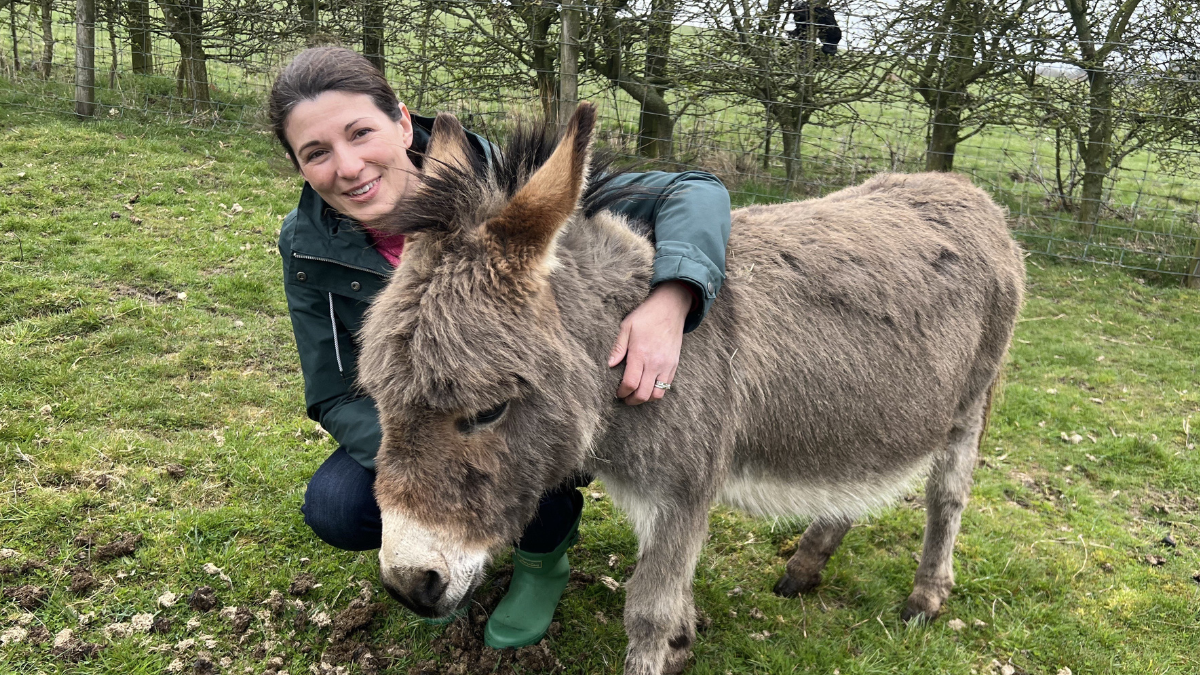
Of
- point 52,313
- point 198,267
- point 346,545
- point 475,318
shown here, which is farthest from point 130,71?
point 475,318

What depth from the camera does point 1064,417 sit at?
18.3 ft

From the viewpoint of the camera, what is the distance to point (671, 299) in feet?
6.96

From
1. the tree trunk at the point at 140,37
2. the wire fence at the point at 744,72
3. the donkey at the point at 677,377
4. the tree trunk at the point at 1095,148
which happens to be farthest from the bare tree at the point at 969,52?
the tree trunk at the point at 140,37

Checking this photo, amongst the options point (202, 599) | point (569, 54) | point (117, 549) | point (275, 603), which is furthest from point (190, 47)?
point (275, 603)

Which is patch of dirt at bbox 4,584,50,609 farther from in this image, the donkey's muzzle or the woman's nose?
the woman's nose

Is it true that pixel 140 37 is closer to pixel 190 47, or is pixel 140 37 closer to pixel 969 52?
pixel 190 47

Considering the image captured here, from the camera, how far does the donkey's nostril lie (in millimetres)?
1828

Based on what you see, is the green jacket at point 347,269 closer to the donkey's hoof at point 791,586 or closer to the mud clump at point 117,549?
the mud clump at point 117,549

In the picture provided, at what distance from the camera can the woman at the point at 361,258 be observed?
6.97ft

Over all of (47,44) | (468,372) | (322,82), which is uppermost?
(47,44)

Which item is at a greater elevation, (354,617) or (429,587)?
(429,587)

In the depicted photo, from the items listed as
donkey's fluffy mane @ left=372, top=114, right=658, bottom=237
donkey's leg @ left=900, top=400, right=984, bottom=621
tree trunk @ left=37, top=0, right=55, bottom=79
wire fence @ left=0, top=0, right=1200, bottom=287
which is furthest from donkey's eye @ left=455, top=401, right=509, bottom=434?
tree trunk @ left=37, top=0, right=55, bottom=79

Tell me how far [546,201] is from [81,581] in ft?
8.62

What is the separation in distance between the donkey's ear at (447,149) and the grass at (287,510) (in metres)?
1.95
